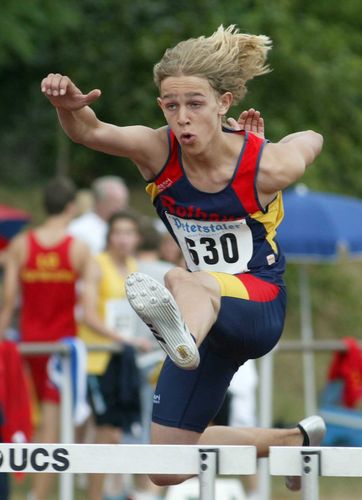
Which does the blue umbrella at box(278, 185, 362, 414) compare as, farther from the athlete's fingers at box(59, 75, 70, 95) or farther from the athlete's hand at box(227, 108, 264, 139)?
the athlete's fingers at box(59, 75, 70, 95)

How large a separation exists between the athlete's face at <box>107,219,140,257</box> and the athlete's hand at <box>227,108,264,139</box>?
327 centimetres

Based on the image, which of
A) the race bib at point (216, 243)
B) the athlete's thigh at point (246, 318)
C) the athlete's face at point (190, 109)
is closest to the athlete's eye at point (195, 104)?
the athlete's face at point (190, 109)

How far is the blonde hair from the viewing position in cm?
529

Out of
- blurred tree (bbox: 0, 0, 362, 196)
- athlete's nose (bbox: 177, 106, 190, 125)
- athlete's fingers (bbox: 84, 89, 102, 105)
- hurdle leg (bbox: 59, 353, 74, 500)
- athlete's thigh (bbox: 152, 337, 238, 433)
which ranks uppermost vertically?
blurred tree (bbox: 0, 0, 362, 196)

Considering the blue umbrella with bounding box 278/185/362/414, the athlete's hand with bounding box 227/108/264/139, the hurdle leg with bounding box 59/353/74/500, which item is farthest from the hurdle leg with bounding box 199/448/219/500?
the blue umbrella with bounding box 278/185/362/414

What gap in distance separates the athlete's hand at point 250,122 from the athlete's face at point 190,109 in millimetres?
381

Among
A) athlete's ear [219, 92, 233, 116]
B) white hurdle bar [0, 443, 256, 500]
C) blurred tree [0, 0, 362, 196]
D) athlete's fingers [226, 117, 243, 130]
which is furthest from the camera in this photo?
blurred tree [0, 0, 362, 196]

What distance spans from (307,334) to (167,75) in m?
6.81

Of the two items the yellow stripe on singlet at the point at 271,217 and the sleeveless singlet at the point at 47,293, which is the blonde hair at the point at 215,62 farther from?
the sleeveless singlet at the point at 47,293

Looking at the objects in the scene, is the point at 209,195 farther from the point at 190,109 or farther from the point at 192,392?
the point at 192,392

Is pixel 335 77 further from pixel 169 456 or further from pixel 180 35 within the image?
pixel 169 456

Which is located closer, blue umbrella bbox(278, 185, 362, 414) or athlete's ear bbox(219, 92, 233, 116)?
Result: athlete's ear bbox(219, 92, 233, 116)

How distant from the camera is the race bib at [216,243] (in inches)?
211

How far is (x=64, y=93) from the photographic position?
17.0ft
